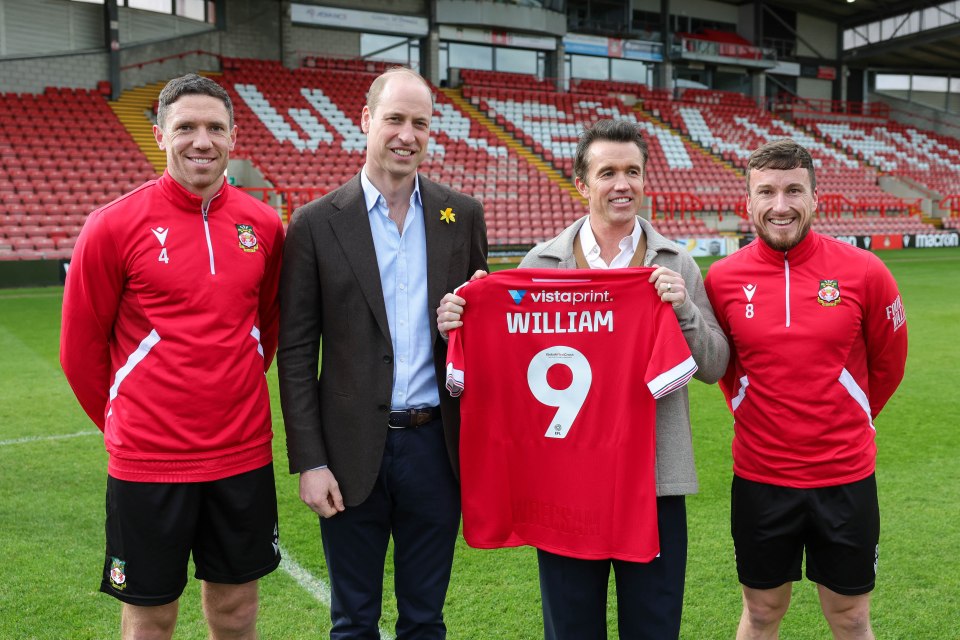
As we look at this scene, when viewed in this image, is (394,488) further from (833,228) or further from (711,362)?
(833,228)

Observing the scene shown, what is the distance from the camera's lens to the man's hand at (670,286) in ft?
7.38

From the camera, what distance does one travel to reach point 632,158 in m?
2.32

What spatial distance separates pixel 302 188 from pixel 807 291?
16.5 metres

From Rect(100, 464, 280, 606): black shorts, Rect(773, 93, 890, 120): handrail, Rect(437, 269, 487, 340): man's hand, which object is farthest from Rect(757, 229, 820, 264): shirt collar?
Rect(773, 93, 890, 120): handrail

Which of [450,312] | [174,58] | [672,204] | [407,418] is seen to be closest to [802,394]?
[450,312]

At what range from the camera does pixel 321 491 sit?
2330 mm

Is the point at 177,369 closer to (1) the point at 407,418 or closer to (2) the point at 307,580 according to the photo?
(1) the point at 407,418

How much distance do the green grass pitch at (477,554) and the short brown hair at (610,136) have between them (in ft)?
2.75

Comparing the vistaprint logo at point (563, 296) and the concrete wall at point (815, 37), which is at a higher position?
the concrete wall at point (815, 37)

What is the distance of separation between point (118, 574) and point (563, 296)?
5.10ft

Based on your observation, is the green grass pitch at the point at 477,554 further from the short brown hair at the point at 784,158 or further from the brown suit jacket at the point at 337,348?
the brown suit jacket at the point at 337,348

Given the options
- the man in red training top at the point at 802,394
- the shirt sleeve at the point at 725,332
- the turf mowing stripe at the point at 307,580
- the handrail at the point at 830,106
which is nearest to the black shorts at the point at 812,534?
the man in red training top at the point at 802,394

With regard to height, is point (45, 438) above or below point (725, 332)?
below

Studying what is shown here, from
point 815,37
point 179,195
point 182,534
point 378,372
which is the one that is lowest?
point 182,534
